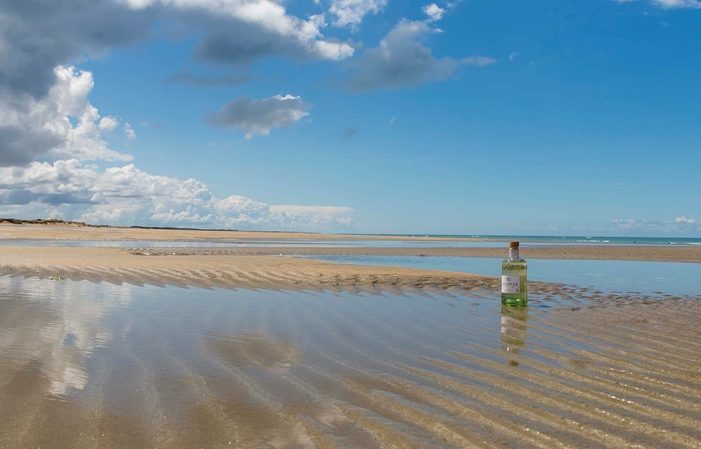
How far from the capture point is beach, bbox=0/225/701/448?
326 centimetres

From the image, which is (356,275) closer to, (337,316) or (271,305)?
(271,305)

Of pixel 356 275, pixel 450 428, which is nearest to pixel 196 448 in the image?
pixel 450 428

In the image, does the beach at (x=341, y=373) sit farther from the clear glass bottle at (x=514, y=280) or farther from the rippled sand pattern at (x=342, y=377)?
the clear glass bottle at (x=514, y=280)

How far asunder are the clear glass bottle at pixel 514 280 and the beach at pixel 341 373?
0.33 m

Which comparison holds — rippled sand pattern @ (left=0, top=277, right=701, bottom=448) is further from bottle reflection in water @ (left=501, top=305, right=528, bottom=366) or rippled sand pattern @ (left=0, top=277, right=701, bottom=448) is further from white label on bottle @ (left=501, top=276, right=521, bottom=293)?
white label on bottle @ (left=501, top=276, right=521, bottom=293)

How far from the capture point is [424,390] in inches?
163

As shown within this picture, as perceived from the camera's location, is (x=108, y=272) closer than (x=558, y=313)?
No

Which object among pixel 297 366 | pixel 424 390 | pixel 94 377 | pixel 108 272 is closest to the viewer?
pixel 424 390

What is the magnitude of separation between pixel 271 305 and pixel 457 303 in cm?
329

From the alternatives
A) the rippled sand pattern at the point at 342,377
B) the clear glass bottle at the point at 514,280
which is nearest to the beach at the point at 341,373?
the rippled sand pattern at the point at 342,377

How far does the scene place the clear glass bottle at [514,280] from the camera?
9.04 m

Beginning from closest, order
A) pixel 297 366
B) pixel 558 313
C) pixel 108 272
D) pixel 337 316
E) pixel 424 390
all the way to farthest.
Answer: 1. pixel 424 390
2. pixel 297 366
3. pixel 337 316
4. pixel 558 313
5. pixel 108 272

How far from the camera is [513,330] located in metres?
6.95

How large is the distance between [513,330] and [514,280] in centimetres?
227
